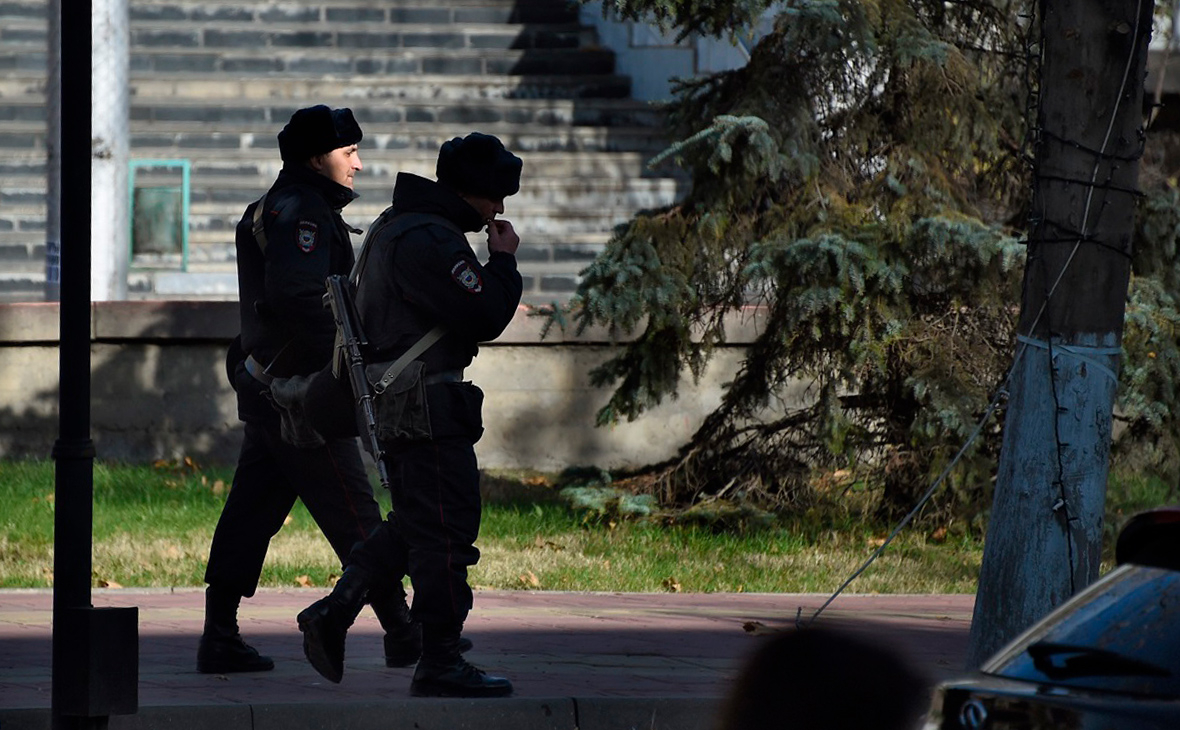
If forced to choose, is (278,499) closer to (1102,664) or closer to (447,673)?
(447,673)

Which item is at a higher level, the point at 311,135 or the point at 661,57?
the point at 661,57

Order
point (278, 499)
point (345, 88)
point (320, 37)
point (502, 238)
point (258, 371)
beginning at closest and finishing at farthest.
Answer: point (502, 238) → point (258, 371) → point (278, 499) → point (345, 88) → point (320, 37)

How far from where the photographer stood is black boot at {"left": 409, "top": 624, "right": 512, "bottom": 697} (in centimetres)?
587

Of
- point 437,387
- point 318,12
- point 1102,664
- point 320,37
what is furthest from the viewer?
point 318,12

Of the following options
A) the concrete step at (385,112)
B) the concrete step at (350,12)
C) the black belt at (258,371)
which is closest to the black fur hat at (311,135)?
the black belt at (258,371)

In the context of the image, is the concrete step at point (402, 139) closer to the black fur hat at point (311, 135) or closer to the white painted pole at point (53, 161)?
the white painted pole at point (53, 161)

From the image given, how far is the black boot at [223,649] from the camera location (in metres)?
6.35

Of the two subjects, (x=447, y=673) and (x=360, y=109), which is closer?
(x=447, y=673)

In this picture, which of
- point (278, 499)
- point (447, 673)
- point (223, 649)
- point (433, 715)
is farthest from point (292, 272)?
point (433, 715)

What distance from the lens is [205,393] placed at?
1277cm

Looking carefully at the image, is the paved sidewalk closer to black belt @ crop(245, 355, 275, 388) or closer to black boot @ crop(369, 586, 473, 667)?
black boot @ crop(369, 586, 473, 667)

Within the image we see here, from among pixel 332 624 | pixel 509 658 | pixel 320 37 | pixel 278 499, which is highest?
pixel 320 37

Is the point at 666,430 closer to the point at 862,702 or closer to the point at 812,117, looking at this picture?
the point at 812,117

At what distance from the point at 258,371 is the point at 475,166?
115cm
